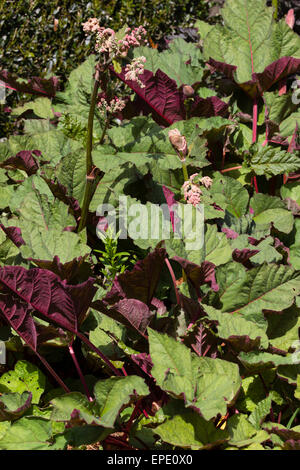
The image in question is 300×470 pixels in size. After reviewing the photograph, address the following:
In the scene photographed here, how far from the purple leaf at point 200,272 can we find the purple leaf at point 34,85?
1.54m

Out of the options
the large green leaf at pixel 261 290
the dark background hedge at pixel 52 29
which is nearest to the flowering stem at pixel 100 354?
the large green leaf at pixel 261 290

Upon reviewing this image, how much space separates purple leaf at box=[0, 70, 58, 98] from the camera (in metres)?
2.87

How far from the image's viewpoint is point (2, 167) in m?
2.52

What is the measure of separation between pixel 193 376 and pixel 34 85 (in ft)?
6.37

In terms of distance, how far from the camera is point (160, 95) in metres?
2.50

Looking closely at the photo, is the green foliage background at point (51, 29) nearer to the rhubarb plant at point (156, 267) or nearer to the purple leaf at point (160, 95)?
the rhubarb plant at point (156, 267)

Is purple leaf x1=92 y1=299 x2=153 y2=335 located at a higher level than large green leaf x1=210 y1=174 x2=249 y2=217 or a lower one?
lower

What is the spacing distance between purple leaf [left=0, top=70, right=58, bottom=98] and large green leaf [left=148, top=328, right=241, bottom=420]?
1.77 metres

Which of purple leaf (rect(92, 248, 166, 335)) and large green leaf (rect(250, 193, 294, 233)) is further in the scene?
large green leaf (rect(250, 193, 294, 233))

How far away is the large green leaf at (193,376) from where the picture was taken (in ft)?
4.78

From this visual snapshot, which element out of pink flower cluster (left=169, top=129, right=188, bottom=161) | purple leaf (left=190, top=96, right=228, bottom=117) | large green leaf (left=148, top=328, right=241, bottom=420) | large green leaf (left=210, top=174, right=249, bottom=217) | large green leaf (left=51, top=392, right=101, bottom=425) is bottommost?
large green leaf (left=51, top=392, right=101, bottom=425)

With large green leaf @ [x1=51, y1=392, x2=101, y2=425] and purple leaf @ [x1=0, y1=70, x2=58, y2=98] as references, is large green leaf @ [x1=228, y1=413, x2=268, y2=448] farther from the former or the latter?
purple leaf @ [x1=0, y1=70, x2=58, y2=98]

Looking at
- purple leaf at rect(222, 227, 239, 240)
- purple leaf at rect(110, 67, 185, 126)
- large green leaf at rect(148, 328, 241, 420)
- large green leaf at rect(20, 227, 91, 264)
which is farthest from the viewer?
purple leaf at rect(110, 67, 185, 126)

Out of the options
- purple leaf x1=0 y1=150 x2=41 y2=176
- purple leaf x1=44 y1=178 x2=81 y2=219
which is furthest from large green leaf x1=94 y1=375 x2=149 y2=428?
purple leaf x1=0 y1=150 x2=41 y2=176
